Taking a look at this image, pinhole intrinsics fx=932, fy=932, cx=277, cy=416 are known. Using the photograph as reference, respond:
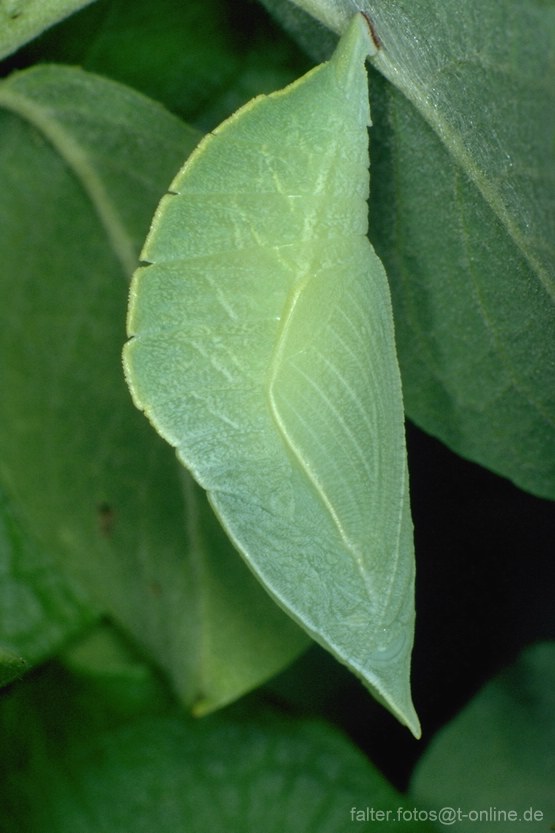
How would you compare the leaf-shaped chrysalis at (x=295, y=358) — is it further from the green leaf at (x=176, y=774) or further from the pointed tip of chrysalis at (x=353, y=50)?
the green leaf at (x=176, y=774)

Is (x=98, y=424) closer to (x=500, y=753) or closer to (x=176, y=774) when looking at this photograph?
(x=176, y=774)

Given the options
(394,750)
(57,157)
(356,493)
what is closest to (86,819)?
(394,750)

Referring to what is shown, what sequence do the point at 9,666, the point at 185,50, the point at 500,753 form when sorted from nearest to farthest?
1. the point at 9,666
2. the point at 185,50
3. the point at 500,753

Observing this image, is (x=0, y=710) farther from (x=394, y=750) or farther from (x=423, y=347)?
(x=423, y=347)

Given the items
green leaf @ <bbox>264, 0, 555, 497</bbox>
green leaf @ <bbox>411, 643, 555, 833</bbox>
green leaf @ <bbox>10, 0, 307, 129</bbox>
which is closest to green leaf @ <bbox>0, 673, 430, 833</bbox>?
green leaf @ <bbox>411, 643, 555, 833</bbox>

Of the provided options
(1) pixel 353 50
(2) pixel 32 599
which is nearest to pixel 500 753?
(2) pixel 32 599

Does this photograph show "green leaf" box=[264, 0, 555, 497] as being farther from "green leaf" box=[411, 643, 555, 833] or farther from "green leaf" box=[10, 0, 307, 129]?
"green leaf" box=[411, 643, 555, 833]

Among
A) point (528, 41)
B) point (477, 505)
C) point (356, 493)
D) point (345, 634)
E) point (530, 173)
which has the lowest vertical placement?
point (477, 505)
